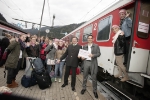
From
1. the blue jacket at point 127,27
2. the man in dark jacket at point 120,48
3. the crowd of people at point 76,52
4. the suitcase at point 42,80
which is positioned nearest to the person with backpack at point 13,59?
the crowd of people at point 76,52

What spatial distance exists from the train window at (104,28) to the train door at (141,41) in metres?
1.52

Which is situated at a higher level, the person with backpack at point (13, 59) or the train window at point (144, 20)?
the train window at point (144, 20)

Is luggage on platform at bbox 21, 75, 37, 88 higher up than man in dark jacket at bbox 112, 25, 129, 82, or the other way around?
man in dark jacket at bbox 112, 25, 129, 82

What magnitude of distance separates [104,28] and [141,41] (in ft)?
6.81

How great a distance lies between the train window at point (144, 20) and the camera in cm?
416

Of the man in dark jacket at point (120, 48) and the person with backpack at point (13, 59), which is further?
the person with backpack at point (13, 59)

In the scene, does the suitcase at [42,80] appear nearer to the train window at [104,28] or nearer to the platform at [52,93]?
the platform at [52,93]

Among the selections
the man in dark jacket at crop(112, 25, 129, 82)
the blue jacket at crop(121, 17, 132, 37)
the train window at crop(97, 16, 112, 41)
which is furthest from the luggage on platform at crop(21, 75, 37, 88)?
the blue jacket at crop(121, 17, 132, 37)

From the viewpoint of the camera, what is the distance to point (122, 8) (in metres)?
4.79

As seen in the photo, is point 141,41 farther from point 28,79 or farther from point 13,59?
point 13,59

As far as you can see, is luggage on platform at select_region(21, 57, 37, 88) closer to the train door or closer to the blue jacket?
the train door

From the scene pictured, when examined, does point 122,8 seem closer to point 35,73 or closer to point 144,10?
point 144,10

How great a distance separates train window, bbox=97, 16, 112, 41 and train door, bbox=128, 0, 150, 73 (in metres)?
1.52

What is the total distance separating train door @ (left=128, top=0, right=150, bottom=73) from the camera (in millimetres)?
4047
